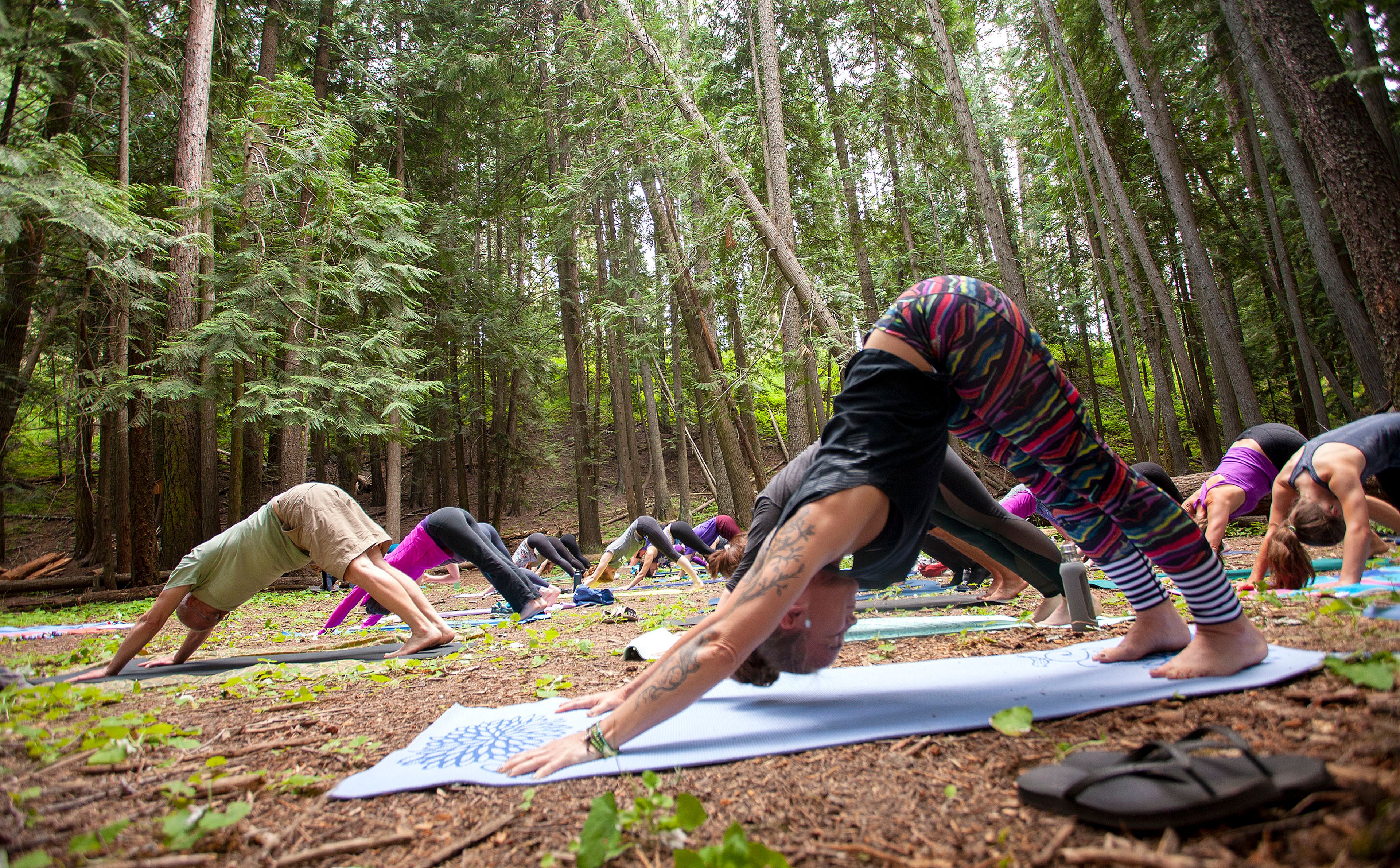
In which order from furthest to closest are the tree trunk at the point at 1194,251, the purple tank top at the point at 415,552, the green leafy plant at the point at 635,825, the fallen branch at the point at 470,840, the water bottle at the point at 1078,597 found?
the tree trunk at the point at 1194,251
the purple tank top at the point at 415,552
the water bottle at the point at 1078,597
the fallen branch at the point at 470,840
the green leafy plant at the point at 635,825

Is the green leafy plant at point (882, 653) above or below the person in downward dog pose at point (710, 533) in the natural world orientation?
below

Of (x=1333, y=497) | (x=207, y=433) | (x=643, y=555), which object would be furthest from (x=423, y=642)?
(x=207, y=433)

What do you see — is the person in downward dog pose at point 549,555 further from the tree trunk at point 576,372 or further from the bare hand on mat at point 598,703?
the bare hand on mat at point 598,703

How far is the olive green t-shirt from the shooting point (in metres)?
3.80

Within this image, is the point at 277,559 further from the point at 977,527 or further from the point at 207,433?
the point at 207,433

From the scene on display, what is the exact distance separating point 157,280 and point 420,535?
21.7 ft

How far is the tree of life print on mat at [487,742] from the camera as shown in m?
1.95

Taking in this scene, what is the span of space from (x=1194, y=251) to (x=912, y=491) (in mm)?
10136

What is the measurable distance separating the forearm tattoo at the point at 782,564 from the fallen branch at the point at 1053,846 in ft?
2.38

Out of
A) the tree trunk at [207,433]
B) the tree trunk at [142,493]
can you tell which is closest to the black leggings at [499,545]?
the tree trunk at [207,433]

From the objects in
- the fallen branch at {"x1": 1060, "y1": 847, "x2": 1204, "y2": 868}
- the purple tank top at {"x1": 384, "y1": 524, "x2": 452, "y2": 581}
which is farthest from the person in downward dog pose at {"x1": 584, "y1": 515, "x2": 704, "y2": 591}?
the fallen branch at {"x1": 1060, "y1": 847, "x2": 1204, "y2": 868}

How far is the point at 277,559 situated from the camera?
396cm

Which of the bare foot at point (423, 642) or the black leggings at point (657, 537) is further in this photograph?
the black leggings at point (657, 537)

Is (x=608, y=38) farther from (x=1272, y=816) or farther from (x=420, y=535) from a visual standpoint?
(x=1272, y=816)
